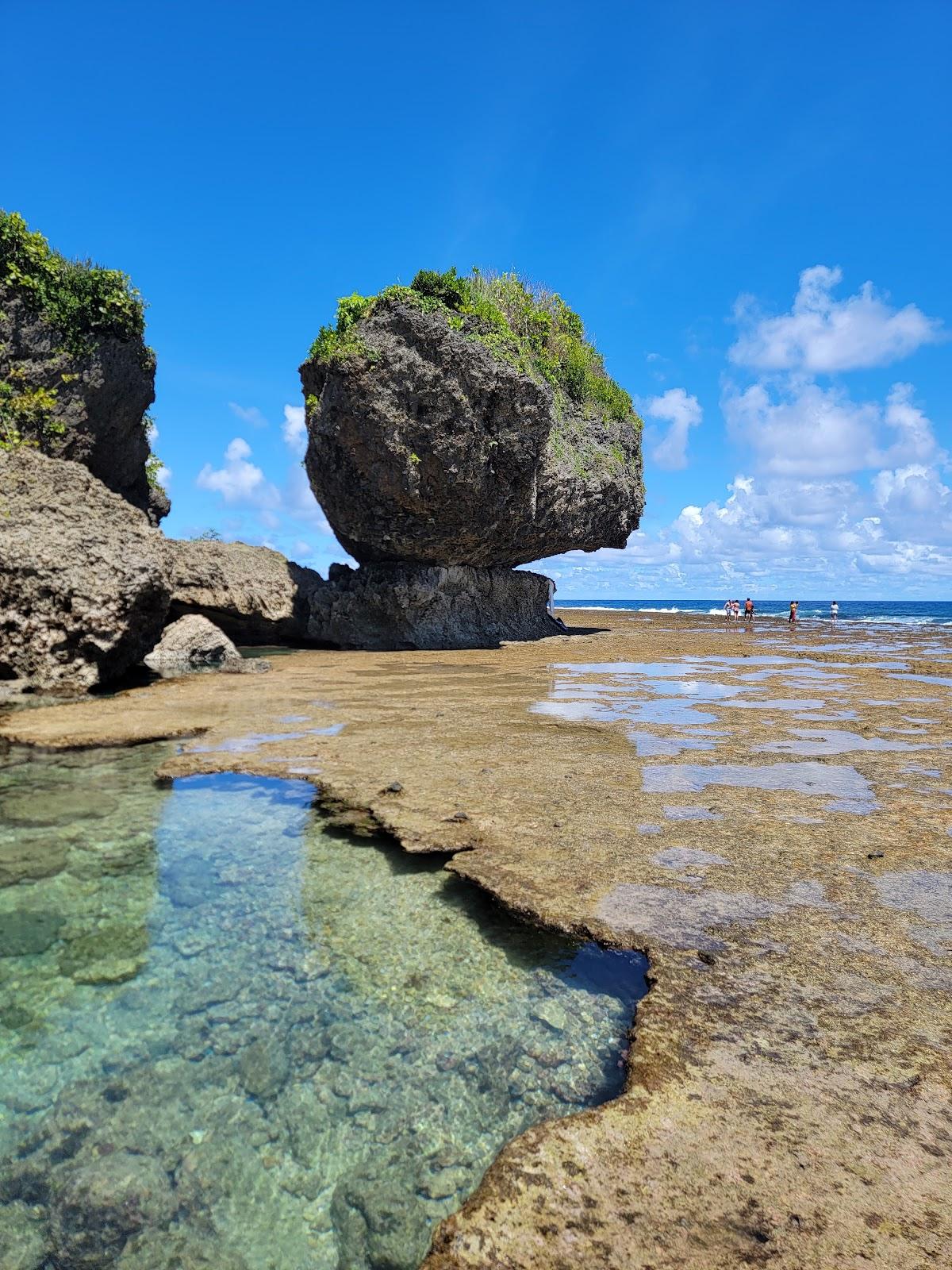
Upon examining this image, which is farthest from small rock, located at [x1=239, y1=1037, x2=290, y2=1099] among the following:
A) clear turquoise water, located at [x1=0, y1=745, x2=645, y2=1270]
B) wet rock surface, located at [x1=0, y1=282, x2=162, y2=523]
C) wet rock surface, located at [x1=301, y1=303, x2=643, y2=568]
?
wet rock surface, located at [x1=301, y1=303, x2=643, y2=568]

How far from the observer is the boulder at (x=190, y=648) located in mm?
17562

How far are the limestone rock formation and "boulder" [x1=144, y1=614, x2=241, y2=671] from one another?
4675 millimetres

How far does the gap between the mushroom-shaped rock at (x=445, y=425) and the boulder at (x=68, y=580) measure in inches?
403

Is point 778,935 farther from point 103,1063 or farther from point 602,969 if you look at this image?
point 103,1063

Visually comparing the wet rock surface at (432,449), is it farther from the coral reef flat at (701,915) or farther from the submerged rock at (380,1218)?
the submerged rock at (380,1218)

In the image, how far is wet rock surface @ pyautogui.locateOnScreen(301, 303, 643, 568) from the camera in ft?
74.7

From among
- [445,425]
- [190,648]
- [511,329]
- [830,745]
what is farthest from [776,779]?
[511,329]

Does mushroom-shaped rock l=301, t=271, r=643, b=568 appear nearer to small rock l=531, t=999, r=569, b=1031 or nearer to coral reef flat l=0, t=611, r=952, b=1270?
coral reef flat l=0, t=611, r=952, b=1270

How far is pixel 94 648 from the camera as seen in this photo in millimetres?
13234

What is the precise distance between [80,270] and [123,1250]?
756 inches

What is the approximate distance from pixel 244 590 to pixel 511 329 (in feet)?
44.4

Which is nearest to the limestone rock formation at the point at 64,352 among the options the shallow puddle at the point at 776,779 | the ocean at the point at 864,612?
the shallow puddle at the point at 776,779


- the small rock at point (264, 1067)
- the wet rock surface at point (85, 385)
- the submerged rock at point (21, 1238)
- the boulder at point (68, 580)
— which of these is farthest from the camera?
the wet rock surface at point (85, 385)

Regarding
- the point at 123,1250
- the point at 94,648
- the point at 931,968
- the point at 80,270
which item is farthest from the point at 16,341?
the point at 931,968
